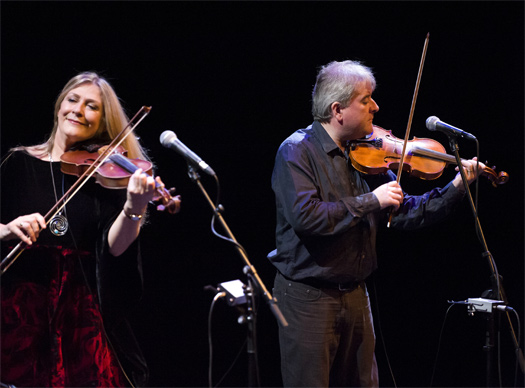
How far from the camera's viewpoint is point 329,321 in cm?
220

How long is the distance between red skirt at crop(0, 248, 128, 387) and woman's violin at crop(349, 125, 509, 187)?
121 centimetres

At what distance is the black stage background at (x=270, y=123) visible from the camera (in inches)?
140

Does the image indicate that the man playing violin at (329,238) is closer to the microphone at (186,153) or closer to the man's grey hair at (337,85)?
the man's grey hair at (337,85)

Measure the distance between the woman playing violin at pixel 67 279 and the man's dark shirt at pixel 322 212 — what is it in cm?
59

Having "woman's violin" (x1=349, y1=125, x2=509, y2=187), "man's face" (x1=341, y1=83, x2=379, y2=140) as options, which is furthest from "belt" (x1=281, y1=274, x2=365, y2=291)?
"man's face" (x1=341, y1=83, x2=379, y2=140)

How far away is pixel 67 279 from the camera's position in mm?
2043

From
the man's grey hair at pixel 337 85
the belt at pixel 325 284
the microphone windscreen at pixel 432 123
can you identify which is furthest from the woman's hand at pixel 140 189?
the microphone windscreen at pixel 432 123

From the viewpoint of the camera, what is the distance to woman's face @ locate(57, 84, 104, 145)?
2.28 metres

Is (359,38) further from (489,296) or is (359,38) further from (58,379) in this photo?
(58,379)

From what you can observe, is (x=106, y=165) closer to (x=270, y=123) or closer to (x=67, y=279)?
(x=67, y=279)

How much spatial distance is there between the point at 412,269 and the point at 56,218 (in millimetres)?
2691

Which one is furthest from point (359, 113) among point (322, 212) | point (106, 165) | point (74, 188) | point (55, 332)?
point (55, 332)

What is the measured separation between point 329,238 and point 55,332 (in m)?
1.06

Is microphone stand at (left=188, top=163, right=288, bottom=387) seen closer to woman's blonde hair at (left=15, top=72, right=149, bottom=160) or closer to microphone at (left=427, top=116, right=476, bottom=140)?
woman's blonde hair at (left=15, top=72, right=149, bottom=160)
